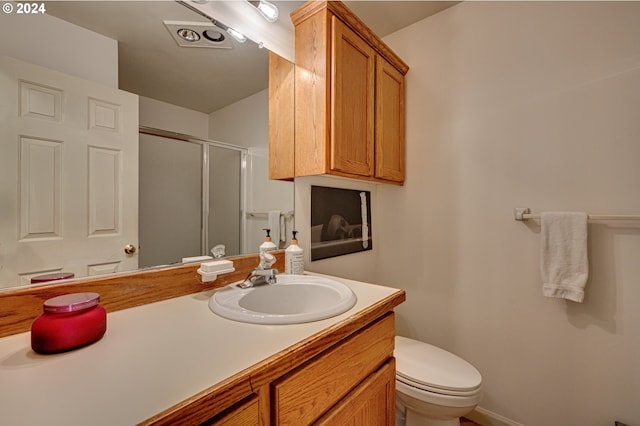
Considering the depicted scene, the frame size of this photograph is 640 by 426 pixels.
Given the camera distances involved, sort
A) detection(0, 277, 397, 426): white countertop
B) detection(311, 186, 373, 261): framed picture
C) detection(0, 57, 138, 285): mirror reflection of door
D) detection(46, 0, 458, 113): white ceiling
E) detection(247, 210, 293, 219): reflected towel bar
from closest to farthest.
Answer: detection(0, 277, 397, 426): white countertop, detection(0, 57, 138, 285): mirror reflection of door, detection(46, 0, 458, 113): white ceiling, detection(247, 210, 293, 219): reflected towel bar, detection(311, 186, 373, 261): framed picture

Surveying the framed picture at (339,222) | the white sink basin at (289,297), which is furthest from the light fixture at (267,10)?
the white sink basin at (289,297)

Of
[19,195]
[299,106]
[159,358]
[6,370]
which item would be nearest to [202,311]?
[159,358]

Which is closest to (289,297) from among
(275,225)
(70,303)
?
(275,225)

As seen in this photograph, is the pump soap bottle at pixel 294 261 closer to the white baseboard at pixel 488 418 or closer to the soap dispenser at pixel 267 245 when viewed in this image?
the soap dispenser at pixel 267 245

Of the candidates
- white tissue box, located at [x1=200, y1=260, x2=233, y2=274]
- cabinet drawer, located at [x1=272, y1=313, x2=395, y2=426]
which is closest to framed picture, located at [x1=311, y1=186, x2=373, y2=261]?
white tissue box, located at [x1=200, y1=260, x2=233, y2=274]

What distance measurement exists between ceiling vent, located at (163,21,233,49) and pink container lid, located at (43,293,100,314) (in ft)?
3.11

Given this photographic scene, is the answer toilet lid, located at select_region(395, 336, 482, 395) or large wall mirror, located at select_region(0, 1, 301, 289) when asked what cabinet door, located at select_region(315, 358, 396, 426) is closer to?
toilet lid, located at select_region(395, 336, 482, 395)

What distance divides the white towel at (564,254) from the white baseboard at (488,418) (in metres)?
0.75

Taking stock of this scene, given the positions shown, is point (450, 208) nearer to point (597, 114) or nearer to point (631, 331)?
point (597, 114)

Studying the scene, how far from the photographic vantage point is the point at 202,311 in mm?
829

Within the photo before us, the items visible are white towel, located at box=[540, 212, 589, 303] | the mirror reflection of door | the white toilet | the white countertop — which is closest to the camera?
the white countertop

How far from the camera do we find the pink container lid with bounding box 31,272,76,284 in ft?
2.43

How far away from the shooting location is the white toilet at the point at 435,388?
1081 mm

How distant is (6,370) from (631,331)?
2.05 metres
